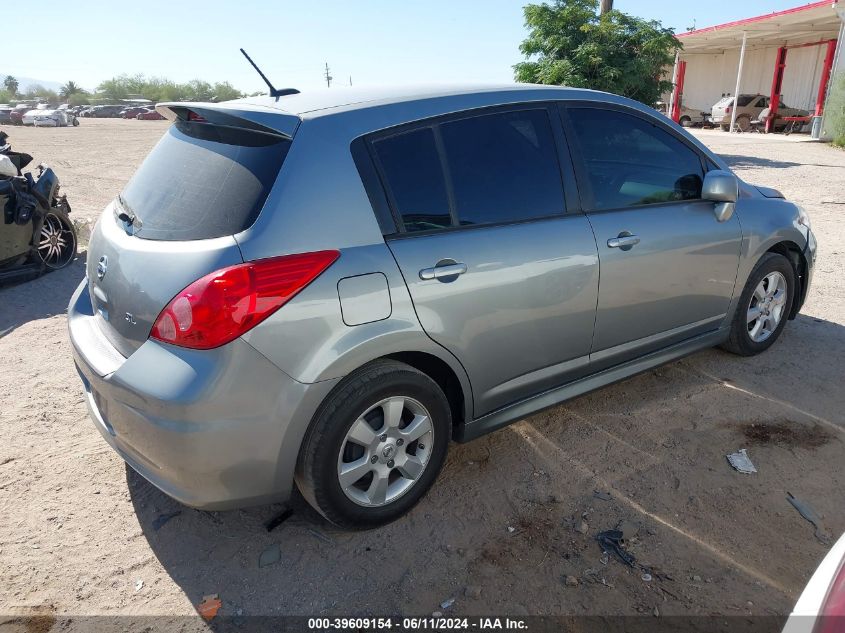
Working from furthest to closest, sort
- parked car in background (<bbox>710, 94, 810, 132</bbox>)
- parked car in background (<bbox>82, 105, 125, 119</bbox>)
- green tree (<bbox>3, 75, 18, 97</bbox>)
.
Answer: green tree (<bbox>3, 75, 18, 97</bbox>)
parked car in background (<bbox>82, 105, 125, 119</bbox>)
parked car in background (<bbox>710, 94, 810, 132</bbox>)

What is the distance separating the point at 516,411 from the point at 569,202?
1.08 metres

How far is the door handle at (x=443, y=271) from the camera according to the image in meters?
2.63

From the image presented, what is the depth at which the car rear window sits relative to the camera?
2.38 meters

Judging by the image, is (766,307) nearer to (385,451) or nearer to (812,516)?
(812,516)

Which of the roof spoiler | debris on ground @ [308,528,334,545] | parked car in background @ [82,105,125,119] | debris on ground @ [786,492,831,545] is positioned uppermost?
the roof spoiler

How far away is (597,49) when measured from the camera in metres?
14.6

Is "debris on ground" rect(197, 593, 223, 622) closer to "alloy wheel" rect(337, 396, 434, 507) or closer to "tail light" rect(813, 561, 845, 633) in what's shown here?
"alloy wheel" rect(337, 396, 434, 507)

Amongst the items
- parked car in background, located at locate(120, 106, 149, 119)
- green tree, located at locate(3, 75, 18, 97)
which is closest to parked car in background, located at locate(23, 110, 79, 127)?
parked car in background, located at locate(120, 106, 149, 119)

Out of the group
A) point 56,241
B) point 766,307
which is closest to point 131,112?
point 56,241

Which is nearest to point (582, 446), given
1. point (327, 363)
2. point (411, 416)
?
point (411, 416)

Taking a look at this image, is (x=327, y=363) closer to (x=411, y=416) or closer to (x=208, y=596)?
(x=411, y=416)

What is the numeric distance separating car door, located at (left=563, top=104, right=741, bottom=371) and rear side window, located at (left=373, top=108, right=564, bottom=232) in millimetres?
234

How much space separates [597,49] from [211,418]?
580 inches

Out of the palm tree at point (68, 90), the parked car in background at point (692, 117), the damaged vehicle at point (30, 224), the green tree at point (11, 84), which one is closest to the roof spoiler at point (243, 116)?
the damaged vehicle at point (30, 224)
